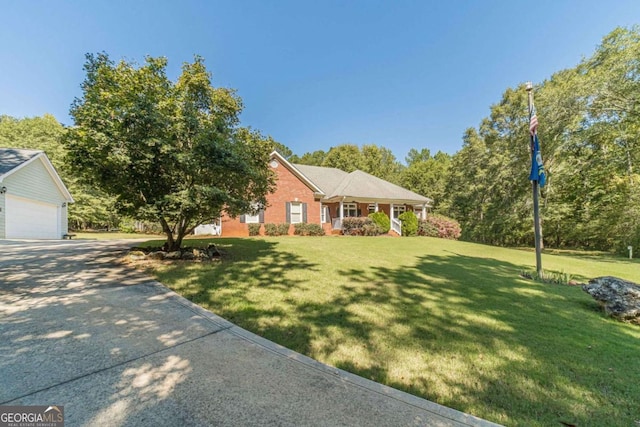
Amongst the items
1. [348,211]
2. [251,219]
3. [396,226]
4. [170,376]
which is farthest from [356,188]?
[170,376]

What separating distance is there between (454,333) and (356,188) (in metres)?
17.7

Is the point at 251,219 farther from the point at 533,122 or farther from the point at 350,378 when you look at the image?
the point at 350,378

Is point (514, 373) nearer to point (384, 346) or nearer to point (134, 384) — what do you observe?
point (384, 346)

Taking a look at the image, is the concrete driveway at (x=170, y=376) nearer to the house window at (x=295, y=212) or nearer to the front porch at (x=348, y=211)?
the house window at (x=295, y=212)

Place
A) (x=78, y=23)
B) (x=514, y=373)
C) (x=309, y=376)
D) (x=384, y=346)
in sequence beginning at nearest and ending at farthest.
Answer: (x=309, y=376)
(x=514, y=373)
(x=384, y=346)
(x=78, y=23)

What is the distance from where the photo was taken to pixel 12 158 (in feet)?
47.5

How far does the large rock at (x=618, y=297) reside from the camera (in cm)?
448

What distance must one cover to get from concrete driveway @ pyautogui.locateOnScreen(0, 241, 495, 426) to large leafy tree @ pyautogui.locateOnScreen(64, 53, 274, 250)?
3.59m

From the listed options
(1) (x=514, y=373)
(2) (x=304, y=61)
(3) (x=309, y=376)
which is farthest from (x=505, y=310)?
(2) (x=304, y=61)

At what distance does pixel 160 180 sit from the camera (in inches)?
290

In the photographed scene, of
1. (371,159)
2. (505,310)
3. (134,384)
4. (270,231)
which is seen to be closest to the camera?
(134,384)

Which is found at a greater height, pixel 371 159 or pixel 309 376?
pixel 371 159

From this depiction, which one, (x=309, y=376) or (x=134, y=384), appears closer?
(x=134, y=384)

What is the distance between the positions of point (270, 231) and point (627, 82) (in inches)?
842
